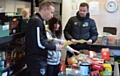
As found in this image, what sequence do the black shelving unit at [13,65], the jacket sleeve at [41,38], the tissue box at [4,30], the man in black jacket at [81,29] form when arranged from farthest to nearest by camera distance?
the man in black jacket at [81,29], the jacket sleeve at [41,38], the black shelving unit at [13,65], the tissue box at [4,30]

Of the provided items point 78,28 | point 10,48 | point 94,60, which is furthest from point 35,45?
point 78,28

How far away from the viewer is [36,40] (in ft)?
7.83

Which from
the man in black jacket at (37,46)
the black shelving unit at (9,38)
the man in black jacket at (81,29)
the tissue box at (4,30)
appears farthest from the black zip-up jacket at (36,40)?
the man in black jacket at (81,29)

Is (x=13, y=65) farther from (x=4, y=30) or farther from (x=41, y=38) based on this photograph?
(x=4, y=30)

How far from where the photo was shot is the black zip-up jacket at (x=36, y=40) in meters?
2.38

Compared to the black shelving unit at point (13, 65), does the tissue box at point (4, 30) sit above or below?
above

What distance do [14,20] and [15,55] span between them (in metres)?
0.46

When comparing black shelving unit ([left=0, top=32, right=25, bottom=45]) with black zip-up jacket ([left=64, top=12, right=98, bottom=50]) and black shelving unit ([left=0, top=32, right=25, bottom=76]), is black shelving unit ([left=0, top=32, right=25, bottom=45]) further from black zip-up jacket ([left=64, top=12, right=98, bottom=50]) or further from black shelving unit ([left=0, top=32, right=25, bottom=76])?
black zip-up jacket ([left=64, top=12, right=98, bottom=50])

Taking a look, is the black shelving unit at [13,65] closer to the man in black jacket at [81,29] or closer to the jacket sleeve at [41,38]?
the jacket sleeve at [41,38]

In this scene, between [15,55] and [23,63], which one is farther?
[23,63]

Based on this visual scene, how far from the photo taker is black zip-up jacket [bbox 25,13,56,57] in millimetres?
2377

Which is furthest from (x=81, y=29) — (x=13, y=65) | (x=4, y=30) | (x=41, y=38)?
(x=4, y=30)

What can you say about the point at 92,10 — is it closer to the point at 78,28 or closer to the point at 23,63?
the point at 78,28

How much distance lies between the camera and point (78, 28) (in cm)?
384
